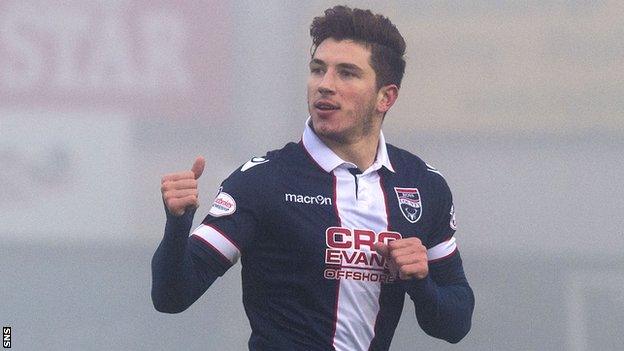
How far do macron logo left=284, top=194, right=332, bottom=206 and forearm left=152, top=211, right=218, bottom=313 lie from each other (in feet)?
0.82

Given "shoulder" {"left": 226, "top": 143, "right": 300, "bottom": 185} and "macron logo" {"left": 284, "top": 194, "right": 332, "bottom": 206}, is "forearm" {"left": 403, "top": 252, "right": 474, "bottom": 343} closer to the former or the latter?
"macron logo" {"left": 284, "top": 194, "right": 332, "bottom": 206}

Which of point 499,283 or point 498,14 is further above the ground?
point 498,14

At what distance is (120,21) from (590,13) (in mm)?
1306

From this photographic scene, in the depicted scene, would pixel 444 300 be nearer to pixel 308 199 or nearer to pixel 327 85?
pixel 308 199

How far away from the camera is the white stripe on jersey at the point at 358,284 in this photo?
8.64ft

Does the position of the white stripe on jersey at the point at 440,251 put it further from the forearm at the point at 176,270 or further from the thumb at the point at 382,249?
the forearm at the point at 176,270

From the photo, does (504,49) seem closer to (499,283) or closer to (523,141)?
(523,141)

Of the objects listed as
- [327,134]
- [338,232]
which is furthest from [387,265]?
[327,134]

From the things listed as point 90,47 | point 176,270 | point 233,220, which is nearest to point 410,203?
point 233,220

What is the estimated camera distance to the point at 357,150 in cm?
278

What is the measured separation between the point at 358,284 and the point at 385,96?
0.48m

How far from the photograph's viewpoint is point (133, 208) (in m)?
3.30

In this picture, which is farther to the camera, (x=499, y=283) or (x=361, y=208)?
(x=499, y=283)

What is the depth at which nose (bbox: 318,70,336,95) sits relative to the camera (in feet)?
8.80
